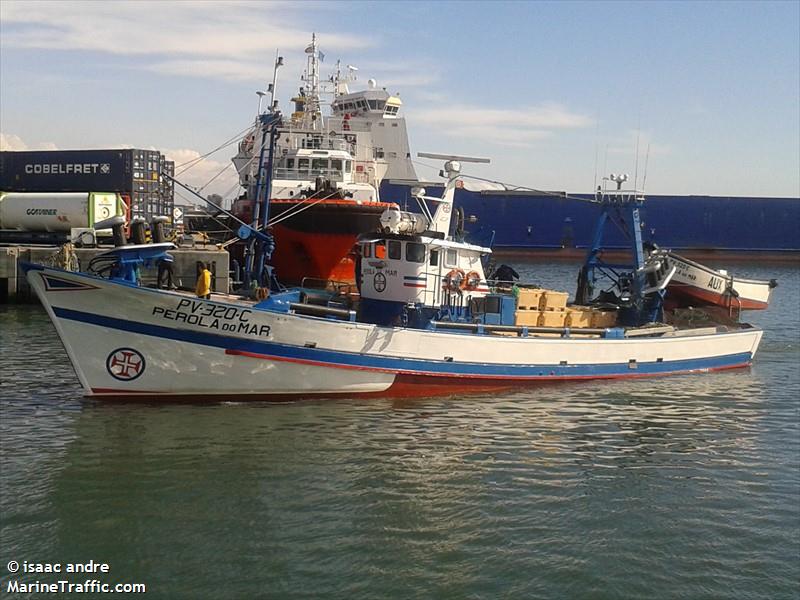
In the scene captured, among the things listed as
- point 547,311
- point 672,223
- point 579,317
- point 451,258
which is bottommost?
point 579,317

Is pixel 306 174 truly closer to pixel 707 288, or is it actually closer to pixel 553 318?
pixel 553 318

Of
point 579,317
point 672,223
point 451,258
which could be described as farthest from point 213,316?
point 672,223

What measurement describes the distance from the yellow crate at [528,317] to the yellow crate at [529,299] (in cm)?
15

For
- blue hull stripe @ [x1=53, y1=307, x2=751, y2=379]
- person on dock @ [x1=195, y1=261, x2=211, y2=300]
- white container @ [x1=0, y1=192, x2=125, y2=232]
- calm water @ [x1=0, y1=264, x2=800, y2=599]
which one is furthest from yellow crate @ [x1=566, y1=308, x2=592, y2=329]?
white container @ [x1=0, y1=192, x2=125, y2=232]

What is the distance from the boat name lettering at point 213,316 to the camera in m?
16.9

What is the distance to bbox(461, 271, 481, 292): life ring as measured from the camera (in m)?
20.4

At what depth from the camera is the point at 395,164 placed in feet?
190

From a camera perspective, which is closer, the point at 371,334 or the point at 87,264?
the point at 371,334

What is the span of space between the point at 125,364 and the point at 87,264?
1677 centimetres

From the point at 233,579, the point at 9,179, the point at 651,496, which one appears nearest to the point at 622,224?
the point at 651,496

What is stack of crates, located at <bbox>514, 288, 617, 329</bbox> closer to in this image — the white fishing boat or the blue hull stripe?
the white fishing boat

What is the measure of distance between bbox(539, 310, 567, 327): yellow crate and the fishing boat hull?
6.51 feet

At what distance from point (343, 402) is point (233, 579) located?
8.54 meters

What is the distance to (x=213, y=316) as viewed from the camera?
1714 cm
